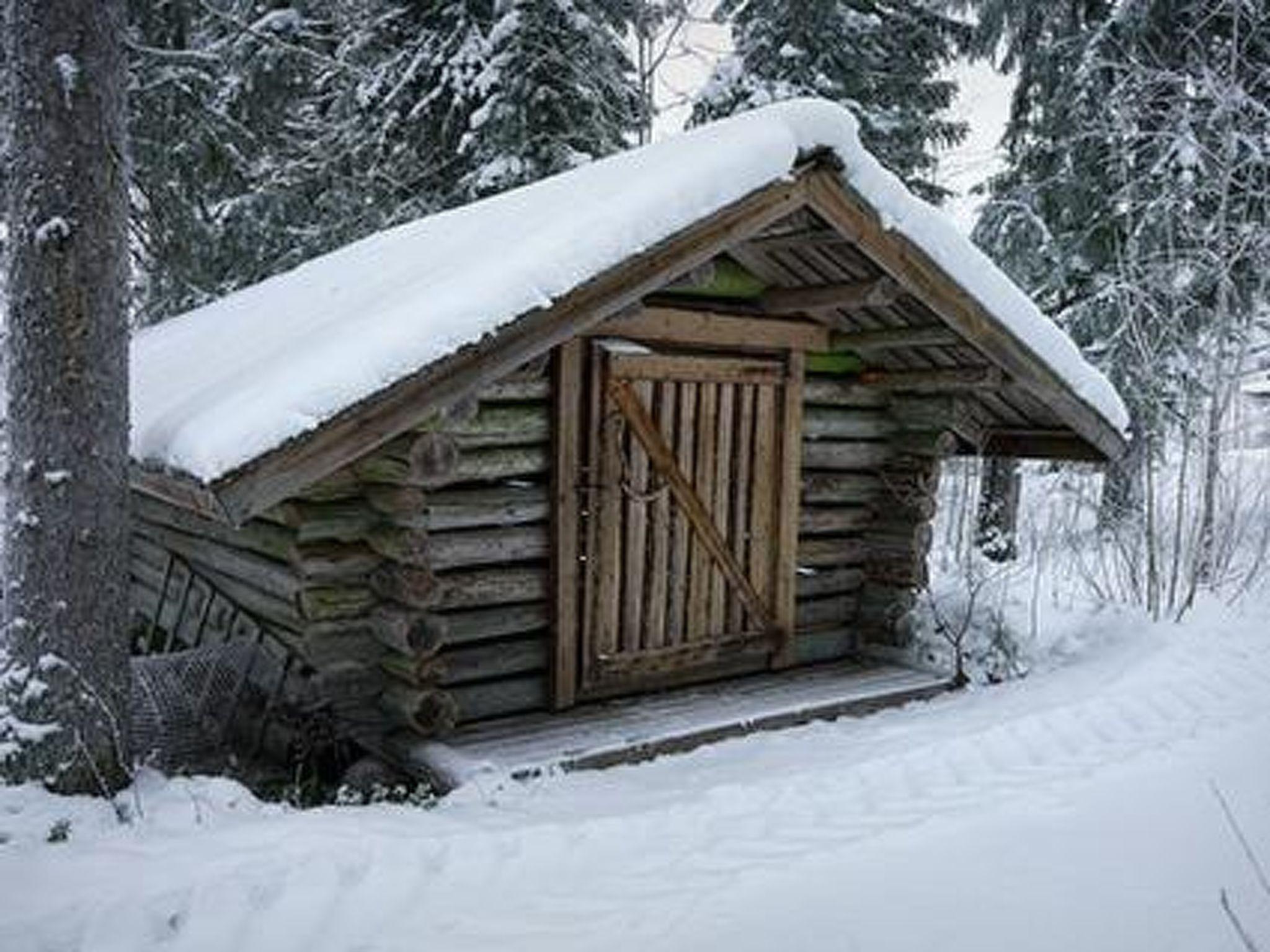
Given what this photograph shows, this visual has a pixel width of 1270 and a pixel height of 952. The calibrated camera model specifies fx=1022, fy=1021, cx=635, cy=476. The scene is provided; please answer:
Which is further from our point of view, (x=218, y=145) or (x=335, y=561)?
(x=218, y=145)

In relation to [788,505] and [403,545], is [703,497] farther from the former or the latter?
[403,545]

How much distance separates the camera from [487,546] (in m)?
6.12

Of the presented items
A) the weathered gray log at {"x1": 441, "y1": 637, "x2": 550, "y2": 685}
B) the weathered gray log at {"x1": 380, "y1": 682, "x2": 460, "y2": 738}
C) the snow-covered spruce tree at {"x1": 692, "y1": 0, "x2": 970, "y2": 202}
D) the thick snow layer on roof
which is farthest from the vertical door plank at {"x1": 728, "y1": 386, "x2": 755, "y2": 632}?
the snow-covered spruce tree at {"x1": 692, "y1": 0, "x2": 970, "y2": 202}

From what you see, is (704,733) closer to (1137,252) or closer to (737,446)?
(737,446)

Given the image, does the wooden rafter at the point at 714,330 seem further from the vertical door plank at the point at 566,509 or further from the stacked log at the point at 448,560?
the stacked log at the point at 448,560

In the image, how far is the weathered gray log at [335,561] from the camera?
5.61 meters

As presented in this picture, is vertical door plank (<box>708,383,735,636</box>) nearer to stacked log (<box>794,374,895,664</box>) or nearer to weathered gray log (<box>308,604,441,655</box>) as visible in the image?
stacked log (<box>794,374,895,664</box>)

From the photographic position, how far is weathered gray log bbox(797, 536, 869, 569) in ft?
25.6

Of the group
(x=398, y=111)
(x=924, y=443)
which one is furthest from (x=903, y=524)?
(x=398, y=111)

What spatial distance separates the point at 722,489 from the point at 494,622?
1887 millimetres

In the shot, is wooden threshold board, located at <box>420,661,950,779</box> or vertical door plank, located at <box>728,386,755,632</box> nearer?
wooden threshold board, located at <box>420,661,950,779</box>

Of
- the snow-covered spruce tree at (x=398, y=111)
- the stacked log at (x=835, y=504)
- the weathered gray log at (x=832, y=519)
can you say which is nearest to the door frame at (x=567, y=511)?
the stacked log at (x=835, y=504)

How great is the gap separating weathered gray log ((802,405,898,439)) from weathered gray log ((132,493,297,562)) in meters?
3.77

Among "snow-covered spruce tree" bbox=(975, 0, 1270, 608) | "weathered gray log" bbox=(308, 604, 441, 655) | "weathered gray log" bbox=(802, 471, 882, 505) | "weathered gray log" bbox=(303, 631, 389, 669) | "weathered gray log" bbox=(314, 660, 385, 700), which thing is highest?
"snow-covered spruce tree" bbox=(975, 0, 1270, 608)
